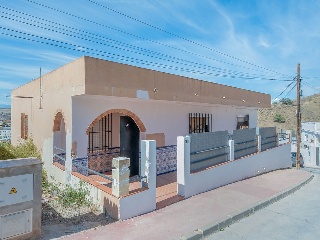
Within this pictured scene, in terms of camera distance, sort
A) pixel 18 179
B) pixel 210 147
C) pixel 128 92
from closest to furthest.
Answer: pixel 18 179 → pixel 128 92 → pixel 210 147

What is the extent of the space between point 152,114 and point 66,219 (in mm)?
5383

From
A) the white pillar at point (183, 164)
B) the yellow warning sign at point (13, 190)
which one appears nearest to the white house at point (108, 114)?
the white pillar at point (183, 164)

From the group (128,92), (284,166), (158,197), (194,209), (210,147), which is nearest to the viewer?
(194,209)

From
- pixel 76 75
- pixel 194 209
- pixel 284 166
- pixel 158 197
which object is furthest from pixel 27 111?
pixel 284 166

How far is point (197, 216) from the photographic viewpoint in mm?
5934

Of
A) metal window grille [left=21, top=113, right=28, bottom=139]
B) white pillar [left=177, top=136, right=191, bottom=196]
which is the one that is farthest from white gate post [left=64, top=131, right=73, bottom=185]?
metal window grille [left=21, top=113, right=28, bottom=139]

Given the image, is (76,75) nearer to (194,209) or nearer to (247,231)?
(194,209)

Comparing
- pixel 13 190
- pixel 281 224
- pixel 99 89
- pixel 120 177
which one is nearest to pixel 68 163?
pixel 99 89

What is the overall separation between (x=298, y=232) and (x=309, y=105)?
2810 inches

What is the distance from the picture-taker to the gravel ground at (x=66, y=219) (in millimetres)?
4922

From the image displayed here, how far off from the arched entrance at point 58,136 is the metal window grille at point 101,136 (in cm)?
104

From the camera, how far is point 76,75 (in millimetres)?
7125

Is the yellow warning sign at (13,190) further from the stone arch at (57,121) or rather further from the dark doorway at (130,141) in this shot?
the dark doorway at (130,141)

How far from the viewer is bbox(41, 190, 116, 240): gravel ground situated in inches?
194
